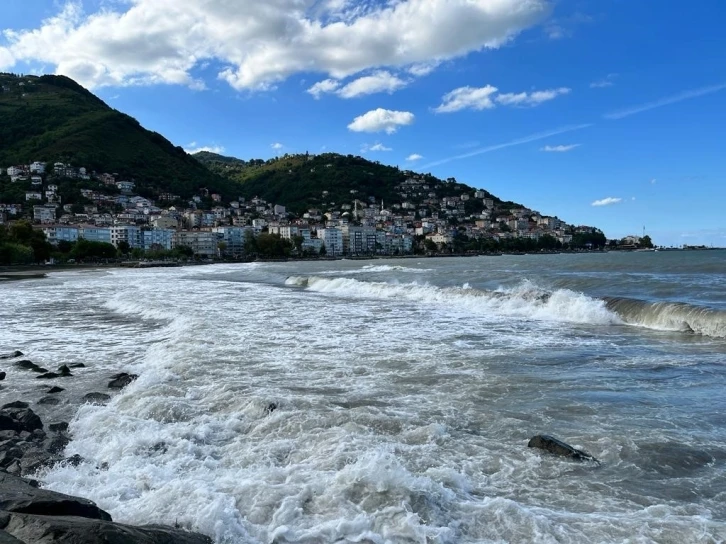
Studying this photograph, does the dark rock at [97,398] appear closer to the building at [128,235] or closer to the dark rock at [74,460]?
the dark rock at [74,460]

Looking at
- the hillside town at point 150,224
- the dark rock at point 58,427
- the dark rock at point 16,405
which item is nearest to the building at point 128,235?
the hillside town at point 150,224

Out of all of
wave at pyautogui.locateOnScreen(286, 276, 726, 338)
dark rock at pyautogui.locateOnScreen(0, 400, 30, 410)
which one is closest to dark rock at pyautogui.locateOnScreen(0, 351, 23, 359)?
dark rock at pyautogui.locateOnScreen(0, 400, 30, 410)

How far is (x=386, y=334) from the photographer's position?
1606 cm

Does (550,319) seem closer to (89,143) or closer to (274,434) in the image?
(274,434)

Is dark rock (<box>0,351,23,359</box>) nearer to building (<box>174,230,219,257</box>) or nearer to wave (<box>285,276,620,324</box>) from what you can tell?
wave (<box>285,276,620,324</box>)

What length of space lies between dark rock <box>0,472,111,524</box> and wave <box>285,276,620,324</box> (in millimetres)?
18328

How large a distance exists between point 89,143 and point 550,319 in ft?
657

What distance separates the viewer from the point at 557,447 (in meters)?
6.34

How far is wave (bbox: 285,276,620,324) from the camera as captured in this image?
1994 centimetres

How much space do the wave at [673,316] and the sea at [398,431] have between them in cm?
9

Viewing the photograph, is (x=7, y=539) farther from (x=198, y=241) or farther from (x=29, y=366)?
(x=198, y=241)

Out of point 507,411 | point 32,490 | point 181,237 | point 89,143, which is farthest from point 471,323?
point 89,143

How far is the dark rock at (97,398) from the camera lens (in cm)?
891

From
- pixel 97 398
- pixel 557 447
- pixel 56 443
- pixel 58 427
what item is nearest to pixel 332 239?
pixel 97 398
